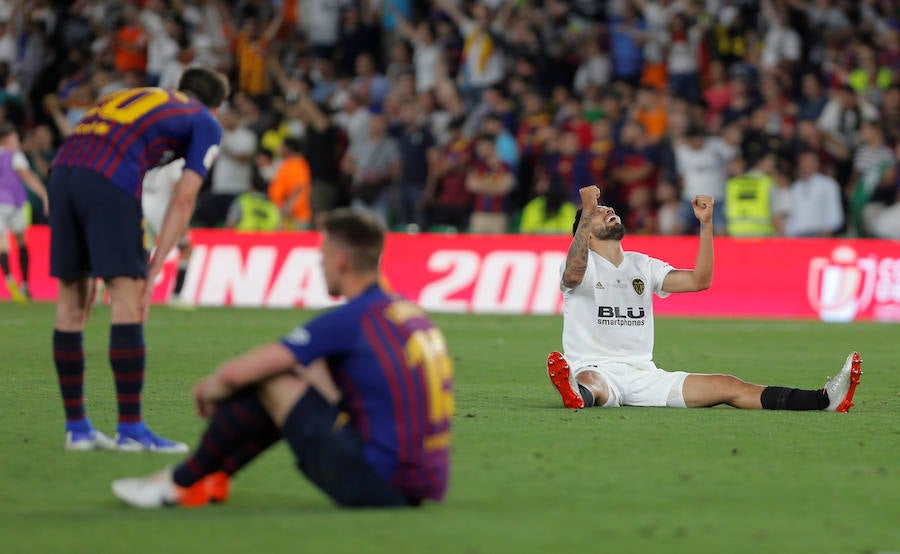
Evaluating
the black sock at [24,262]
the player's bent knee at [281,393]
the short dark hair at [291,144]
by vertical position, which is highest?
the player's bent knee at [281,393]

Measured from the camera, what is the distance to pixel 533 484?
6.52 meters

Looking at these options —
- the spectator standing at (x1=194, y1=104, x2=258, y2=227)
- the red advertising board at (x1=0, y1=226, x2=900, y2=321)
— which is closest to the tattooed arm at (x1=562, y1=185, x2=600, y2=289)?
the red advertising board at (x1=0, y1=226, x2=900, y2=321)

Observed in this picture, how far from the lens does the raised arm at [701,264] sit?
9047 millimetres

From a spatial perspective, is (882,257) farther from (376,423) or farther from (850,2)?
(376,423)

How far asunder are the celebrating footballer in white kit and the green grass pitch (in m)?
0.18

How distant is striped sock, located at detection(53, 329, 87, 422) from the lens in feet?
24.3

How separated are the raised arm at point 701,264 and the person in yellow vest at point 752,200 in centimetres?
1063

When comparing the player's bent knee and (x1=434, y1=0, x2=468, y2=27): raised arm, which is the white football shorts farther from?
(x1=434, y1=0, x2=468, y2=27): raised arm

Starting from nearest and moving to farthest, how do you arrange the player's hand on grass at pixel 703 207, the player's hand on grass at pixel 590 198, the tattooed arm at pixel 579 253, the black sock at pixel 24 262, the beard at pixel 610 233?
the player's hand on grass at pixel 590 198
the player's hand on grass at pixel 703 207
the tattooed arm at pixel 579 253
the beard at pixel 610 233
the black sock at pixel 24 262

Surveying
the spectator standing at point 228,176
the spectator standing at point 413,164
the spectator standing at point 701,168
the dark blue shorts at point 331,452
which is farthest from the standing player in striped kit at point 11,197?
the dark blue shorts at point 331,452

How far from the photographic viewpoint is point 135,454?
23.6 feet

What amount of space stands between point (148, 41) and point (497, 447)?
18918mm

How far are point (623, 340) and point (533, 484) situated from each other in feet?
10.8

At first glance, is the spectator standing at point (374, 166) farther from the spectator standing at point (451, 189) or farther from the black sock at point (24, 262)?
the black sock at point (24, 262)
